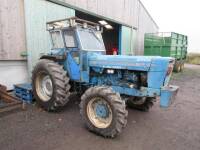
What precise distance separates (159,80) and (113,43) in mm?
11798

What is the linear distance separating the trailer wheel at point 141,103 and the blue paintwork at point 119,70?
2.81 ft

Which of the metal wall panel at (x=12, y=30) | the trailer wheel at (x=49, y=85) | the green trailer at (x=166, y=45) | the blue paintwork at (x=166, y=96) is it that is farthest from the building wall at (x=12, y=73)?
the green trailer at (x=166, y=45)

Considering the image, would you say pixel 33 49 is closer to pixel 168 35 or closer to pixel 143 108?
pixel 143 108

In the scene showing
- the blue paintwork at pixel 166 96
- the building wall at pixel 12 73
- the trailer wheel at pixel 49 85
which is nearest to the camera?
the blue paintwork at pixel 166 96

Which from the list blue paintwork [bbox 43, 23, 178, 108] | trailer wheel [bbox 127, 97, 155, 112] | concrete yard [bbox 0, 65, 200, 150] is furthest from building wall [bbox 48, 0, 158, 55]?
trailer wheel [bbox 127, 97, 155, 112]

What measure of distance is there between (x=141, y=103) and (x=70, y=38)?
246cm

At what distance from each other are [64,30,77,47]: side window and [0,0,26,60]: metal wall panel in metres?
1.95

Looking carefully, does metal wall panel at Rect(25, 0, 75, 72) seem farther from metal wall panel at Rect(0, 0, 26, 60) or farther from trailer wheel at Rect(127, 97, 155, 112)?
trailer wheel at Rect(127, 97, 155, 112)

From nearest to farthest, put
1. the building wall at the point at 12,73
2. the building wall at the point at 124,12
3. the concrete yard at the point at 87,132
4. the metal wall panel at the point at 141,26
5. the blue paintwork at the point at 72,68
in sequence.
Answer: the concrete yard at the point at 87,132 < the blue paintwork at the point at 72,68 < the building wall at the point at 12,73 < the building wall at the point at 124,12 < the metal wall panel at the point at 141,26

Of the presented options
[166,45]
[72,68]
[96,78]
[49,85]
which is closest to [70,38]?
[72,68]

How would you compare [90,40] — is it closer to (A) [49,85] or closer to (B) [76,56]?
(B) [76,56]

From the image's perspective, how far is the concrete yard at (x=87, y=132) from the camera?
10.2ft

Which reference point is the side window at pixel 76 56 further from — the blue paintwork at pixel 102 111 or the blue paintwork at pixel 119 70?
the blue paintwork at pixel 102 111

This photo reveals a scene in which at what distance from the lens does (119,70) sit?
3965 millimetres
